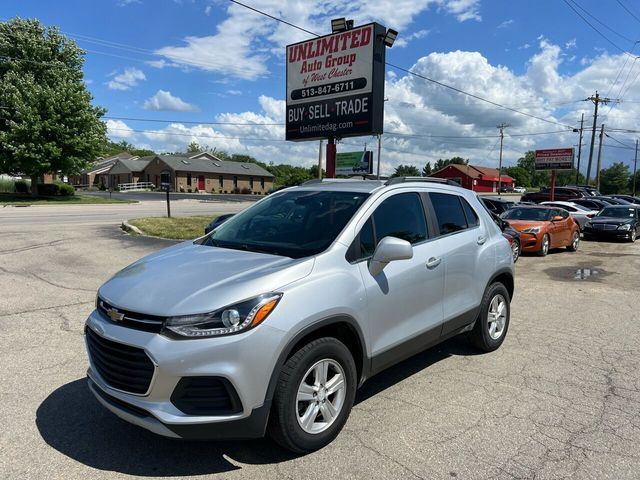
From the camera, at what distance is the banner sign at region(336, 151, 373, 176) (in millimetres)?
32312

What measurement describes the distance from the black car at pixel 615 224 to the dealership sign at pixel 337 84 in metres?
10.8

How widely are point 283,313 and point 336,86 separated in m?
12.6

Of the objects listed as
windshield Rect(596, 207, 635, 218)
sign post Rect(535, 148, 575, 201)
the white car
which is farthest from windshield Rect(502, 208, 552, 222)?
sign post Rect(535, 148, 575, 201)

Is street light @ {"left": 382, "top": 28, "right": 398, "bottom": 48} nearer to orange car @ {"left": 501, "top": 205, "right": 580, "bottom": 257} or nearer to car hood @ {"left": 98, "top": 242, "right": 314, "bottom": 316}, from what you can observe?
orange car @ {"left": 501, "top": 205, "right": 580, "bottom": 257}

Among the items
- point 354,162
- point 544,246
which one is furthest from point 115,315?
point 354,162

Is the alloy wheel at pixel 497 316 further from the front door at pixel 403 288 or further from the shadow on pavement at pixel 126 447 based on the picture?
the shadow on pavement at pixel 126 447

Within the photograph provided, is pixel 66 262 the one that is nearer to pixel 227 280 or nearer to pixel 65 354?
pixel 65 354

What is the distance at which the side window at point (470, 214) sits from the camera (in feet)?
16.6

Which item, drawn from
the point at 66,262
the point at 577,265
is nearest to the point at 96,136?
the point at 66,262

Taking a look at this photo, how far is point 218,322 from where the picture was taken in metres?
2.79

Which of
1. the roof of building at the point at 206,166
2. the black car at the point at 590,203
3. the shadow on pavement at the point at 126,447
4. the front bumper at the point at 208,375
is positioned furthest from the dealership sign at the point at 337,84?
the roof of building at the point at 206,166

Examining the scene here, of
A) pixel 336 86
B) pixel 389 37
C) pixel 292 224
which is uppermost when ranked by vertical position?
pixel 389 37

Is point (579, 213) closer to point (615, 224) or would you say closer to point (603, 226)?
point (603, 226)

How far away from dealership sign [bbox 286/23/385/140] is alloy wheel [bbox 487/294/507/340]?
9453 mm
